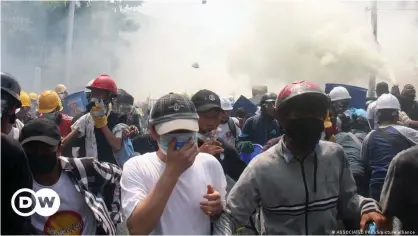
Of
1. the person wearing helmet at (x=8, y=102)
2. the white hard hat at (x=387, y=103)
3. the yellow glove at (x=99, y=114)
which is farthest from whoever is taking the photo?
the white hard hat at (x=387, y=103)

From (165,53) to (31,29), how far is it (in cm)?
716

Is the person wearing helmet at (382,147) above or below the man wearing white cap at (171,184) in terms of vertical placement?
below

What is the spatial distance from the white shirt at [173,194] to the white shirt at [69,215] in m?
0.46

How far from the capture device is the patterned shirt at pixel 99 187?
2652 millimetres

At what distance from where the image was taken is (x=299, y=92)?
2332mm

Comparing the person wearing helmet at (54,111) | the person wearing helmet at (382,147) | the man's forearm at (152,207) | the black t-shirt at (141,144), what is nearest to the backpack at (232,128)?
the black t-shirt at (141,144)

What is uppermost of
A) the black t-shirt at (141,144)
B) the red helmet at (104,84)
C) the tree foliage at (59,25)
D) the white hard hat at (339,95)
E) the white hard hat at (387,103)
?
the tree foliage at (59,25)

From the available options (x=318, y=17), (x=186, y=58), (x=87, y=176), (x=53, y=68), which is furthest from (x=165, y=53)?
(x=87, y=176)

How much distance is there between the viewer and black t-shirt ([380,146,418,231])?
7.79 feet

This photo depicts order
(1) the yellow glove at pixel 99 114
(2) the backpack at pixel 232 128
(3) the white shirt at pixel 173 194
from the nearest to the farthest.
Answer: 1. (3) the white shirt at pixel 173 194
2. (1) the yellow glove at pixel 99 114
3. (2) the backpack at pixel 232 128

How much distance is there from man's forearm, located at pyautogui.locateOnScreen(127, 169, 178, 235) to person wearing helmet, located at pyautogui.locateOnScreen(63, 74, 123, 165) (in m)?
2.34

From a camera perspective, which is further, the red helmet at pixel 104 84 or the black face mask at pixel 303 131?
the red helmet at pixel 104 84

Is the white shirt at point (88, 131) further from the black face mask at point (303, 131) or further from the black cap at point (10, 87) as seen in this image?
the black face mask at point (303, 131)

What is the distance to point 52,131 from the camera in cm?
265
